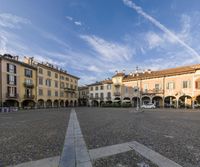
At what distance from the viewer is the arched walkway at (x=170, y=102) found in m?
32.1

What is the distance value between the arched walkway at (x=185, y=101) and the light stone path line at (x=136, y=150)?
3027cm

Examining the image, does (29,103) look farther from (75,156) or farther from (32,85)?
(75,156)

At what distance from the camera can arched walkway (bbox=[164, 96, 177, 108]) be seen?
105ft

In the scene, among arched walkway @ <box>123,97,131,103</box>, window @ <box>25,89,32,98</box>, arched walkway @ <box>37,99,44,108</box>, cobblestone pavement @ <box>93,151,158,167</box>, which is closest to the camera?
cobblestone pavement @ <box>93,151,158,167</box>

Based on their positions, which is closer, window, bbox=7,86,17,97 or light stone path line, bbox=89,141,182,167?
light stone path line, bbox=89,141,182,167

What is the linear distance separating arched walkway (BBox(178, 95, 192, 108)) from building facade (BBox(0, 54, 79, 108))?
107 feet

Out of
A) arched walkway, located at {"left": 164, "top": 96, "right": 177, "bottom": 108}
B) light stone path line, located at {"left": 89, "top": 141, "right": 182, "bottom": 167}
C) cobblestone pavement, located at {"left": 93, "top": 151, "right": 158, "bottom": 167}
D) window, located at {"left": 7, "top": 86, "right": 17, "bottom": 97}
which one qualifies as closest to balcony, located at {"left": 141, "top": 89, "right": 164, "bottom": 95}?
arched walkway, located at {"left": 164, "top": 96, "right": 177, "bottom": 108}

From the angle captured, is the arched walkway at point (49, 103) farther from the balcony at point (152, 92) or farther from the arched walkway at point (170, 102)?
the arched walkway at point (170, 102)

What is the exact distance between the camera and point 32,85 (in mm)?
33625

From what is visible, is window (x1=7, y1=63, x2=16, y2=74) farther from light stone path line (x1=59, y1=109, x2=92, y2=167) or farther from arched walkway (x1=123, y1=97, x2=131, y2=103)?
light stone path line (x1=59, y1=109, x2=92, y2=167)

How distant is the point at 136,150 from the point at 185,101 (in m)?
31.3

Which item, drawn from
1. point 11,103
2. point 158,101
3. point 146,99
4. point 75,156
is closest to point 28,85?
point 11,103

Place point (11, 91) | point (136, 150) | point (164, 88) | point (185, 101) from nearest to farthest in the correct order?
1. point (136, 150)
2. point (11, 91)
3. point (185, 101)
4. point (164, 88)

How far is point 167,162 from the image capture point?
140 inches
